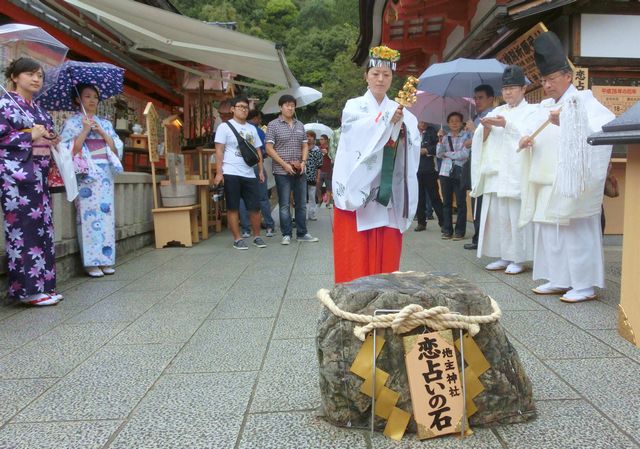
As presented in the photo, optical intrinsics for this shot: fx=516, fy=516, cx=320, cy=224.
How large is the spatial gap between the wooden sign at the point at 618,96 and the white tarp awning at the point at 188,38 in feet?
15.0

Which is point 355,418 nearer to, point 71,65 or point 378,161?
point 378,161

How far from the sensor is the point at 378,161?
3.33 meters

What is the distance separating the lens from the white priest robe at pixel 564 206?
3.69 metres

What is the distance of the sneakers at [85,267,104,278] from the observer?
539cm

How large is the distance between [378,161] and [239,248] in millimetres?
4059

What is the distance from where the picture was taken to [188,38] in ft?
26.3

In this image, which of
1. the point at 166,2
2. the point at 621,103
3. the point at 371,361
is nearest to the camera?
the point at 371,361

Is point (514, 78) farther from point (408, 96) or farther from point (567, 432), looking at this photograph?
point (567, 432)

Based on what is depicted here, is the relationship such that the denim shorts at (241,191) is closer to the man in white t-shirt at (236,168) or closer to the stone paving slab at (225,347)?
the man in white t-shirt at (236,168)

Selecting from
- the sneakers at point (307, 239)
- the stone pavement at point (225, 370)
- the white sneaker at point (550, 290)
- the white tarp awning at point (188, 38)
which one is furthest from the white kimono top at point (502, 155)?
the white tarp awning at point (188, 38)

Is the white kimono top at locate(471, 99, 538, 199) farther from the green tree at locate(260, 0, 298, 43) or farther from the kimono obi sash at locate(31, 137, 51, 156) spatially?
the green tree at locate(260, 0, 298, 43)

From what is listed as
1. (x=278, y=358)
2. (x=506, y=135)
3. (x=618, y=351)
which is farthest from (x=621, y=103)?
(x=278, y=358)

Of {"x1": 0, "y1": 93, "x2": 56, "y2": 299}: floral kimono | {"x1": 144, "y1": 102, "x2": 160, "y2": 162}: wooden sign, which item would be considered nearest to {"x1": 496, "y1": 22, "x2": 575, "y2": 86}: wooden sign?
{"x1": 144, "y1": 102, "x2": 160, "y2": 162}: wooden sign

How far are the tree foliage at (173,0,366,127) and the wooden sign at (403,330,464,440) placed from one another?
25658 millimetres
